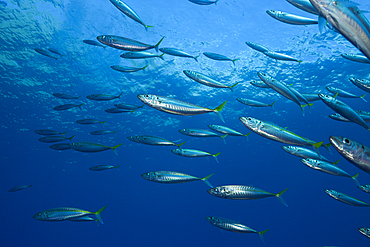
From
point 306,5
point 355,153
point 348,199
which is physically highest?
point 306,5

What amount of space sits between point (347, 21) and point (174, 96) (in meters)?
17.9

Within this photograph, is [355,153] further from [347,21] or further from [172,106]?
[172,106]

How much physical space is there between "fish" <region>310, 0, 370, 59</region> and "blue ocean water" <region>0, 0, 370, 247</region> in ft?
35.7

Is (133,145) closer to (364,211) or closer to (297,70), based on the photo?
(297,70)

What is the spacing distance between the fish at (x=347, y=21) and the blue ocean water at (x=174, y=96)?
10.9 metres

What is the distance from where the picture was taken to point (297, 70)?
50.2 feet

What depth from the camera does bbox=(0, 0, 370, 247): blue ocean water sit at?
11.7 meters

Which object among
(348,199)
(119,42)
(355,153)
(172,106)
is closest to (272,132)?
(355,153)

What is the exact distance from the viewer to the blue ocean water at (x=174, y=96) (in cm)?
1169

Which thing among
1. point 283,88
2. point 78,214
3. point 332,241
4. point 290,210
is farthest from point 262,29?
point 332,241

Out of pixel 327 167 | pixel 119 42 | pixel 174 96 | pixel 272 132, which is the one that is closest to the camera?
pixel 272 132

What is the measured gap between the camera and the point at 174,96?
18969mm

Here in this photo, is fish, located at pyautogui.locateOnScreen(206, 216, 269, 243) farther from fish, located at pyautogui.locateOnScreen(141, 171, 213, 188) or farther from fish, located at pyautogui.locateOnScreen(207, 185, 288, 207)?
fish, located at pyautogui.locateOnScreen(141, 171, 213, 188)

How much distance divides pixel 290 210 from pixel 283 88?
206ft
